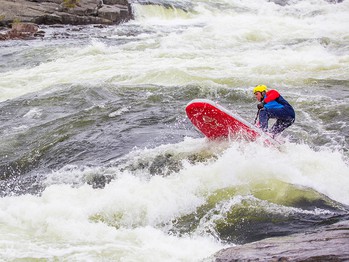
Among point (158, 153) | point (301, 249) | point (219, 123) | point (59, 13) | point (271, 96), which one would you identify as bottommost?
point (158, 153)

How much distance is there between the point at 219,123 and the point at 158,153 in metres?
A: 1.14

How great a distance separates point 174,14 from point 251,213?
2422 cm

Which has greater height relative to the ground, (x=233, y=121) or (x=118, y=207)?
(x=233, y=121)

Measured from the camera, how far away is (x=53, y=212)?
6348mm

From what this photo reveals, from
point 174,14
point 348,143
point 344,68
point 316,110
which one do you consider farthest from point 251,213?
point 174,14

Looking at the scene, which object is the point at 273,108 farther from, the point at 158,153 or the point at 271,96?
the point at 158,153

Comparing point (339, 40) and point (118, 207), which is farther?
point (339, 40)

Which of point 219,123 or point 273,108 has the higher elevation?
point 273,108

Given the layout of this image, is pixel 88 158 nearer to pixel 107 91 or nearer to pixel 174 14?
pixel 107 91

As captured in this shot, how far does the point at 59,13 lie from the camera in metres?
26.2

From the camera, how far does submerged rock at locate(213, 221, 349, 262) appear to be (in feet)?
12.7

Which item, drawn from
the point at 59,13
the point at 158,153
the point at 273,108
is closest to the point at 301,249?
the point at 273,108

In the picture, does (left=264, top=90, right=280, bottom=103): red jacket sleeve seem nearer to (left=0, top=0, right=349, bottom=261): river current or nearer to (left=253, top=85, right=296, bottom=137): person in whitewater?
(left=253, top=85, right=296, bottom=137): person in whitewater

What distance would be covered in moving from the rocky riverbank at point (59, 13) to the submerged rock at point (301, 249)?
68.4ft
